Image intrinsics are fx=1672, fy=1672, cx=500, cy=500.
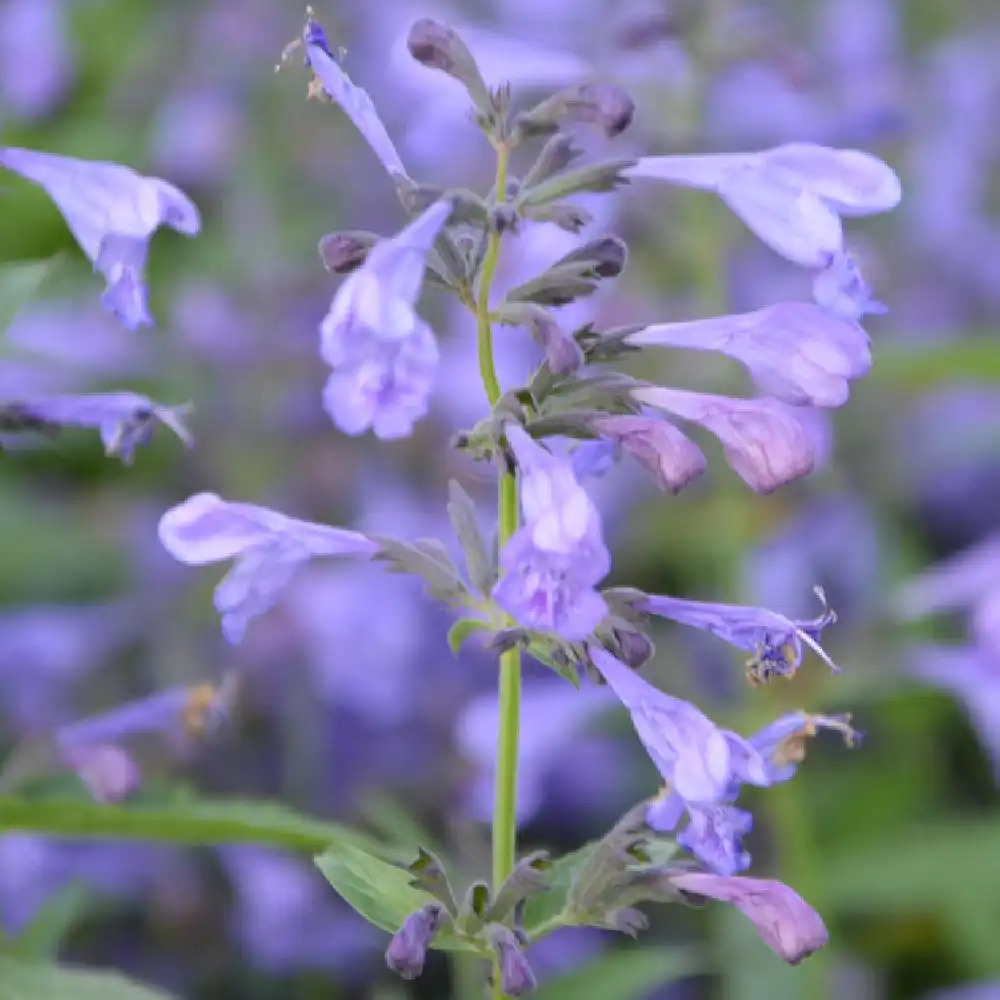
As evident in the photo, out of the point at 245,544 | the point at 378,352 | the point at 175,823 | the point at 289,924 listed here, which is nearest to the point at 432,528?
the point at 289,924

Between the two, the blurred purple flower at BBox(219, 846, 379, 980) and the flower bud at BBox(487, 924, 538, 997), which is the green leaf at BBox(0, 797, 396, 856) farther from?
the blurred purple flower at BBox(219, 846, 379, 980)

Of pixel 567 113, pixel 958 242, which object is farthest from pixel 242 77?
pixel 567 113

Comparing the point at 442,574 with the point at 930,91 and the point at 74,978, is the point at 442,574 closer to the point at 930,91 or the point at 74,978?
the point at 74,978

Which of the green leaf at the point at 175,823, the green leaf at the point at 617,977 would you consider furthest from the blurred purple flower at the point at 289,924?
the green leaf at the point at 175,823

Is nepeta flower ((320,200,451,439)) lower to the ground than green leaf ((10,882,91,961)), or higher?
higher

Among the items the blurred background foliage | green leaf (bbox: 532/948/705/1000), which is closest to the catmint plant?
the blurred background foliage

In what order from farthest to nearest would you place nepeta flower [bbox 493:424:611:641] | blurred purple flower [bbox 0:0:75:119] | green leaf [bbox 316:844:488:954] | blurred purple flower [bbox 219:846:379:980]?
blurred purple flower [bbox 0:0:75:119] < blurred purple flower [bbox 219:846:379:980] < green leaf [bbox 316:844:488:954] < nepeta flower [bbox 493:424:611:641]

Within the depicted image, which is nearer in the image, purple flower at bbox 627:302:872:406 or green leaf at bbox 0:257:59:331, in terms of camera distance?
purple flower at bbox 627:302:872:406

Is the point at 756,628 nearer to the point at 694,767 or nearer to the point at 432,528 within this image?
the point at 694,767
